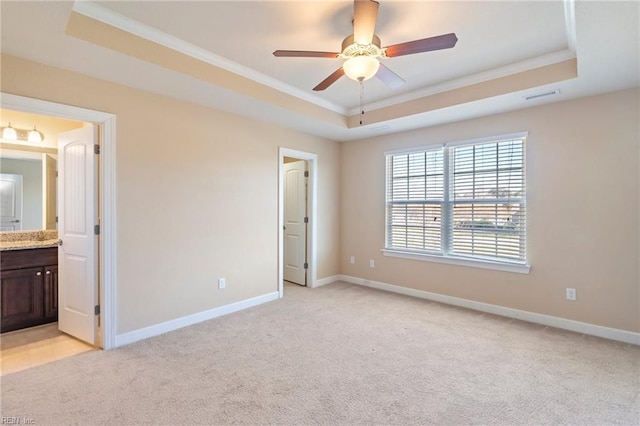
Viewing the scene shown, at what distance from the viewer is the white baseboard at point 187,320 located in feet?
9.90

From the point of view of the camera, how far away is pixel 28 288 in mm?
3391

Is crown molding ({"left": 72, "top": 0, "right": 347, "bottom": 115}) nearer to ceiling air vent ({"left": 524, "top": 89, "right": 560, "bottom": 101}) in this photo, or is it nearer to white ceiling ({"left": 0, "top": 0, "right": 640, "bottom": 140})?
white ceiling ({"left": 0, "top": 0, "right": 640, "bottom": 140})

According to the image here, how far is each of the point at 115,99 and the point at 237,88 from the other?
114 centimetres

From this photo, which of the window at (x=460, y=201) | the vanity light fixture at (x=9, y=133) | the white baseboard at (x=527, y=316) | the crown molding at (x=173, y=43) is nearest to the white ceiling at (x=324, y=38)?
the crown molding at (x=173, y=43)

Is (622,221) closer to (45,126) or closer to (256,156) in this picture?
(256,156)

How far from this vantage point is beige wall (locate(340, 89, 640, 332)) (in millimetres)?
3062

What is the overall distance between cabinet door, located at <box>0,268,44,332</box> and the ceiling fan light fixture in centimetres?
393

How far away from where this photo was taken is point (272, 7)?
2.21 meters

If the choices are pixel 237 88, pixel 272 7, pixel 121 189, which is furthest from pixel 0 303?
pixel 272 7

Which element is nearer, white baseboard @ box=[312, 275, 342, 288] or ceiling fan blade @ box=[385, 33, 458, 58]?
ceiling fan blade @ box=[385, 33, 458, 58]

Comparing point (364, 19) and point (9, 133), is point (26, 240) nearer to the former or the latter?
point (9, 133)

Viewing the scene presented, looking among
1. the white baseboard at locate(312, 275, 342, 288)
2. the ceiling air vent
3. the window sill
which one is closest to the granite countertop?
the white baseboard at locate(312, 275, 342, 288)

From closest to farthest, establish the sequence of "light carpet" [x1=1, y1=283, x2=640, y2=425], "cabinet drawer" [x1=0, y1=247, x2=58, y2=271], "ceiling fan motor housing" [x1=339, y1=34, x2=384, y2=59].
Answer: "light carpet" [x1=1, y1=283, x2=640, y2=425] → "ceiling fan motor housing" [x1=339, y1=34, x2=384, y2=59] → "cabinet drawer" [x1=0, y1=247, x2=58, y2=271]

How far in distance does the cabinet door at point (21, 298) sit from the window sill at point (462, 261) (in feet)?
14.7
